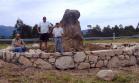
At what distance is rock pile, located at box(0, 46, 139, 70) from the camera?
15023 mm

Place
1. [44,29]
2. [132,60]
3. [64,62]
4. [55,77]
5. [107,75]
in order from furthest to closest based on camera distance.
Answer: [44,29] < [132,60] < [64,62] < [55,77] < [107,75]

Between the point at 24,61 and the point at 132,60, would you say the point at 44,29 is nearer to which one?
the point at 24,61

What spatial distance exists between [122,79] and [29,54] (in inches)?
151

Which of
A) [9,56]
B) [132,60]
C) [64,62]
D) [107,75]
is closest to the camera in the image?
[107,75]

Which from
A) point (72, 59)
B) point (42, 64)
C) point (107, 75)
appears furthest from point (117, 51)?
point (107, 75)

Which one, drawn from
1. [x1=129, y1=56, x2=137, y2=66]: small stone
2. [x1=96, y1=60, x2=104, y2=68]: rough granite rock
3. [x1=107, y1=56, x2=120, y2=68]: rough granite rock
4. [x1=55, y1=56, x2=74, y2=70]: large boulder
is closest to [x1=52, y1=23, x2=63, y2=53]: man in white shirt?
[x1=55, y1=56, x2=74, y2=70]: large boulder

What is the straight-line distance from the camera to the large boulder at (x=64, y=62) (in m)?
15.0

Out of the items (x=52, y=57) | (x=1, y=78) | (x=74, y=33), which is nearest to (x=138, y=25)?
(x=74, y=33)

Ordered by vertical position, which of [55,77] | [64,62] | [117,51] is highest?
[117,51]

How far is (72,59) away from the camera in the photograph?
49.4ft

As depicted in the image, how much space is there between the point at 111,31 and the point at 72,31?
64.5ft

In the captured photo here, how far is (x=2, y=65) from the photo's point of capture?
1473 cm

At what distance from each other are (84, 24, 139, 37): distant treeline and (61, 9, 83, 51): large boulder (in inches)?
640

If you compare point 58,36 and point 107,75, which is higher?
point 58,36
